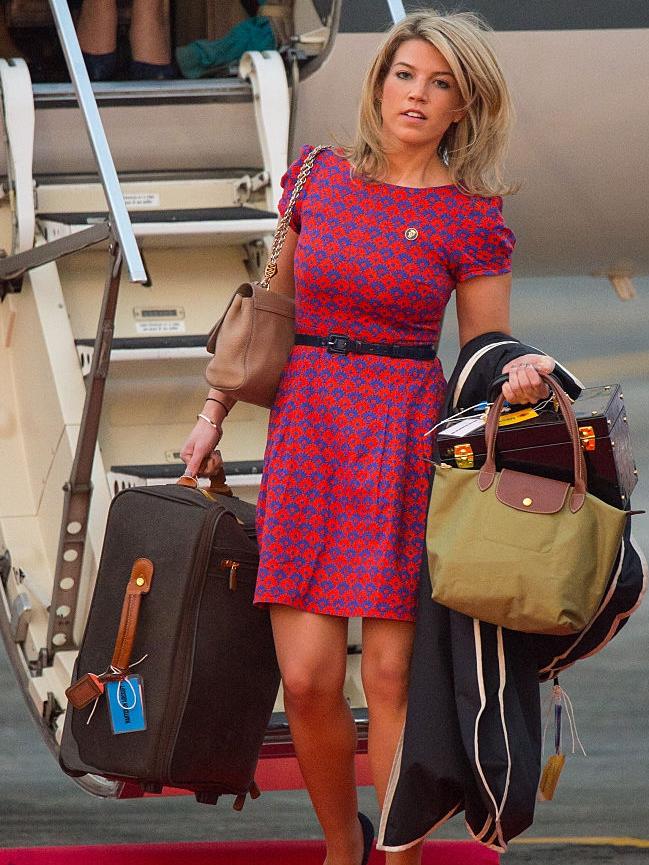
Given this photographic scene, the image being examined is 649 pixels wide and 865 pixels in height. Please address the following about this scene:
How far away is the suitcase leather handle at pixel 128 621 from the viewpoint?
221 cm

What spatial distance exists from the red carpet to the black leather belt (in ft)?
3.10

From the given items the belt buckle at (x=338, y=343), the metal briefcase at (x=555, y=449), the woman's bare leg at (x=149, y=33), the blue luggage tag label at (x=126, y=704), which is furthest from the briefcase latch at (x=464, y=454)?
the woman's bare leg at (x=149, y=33)

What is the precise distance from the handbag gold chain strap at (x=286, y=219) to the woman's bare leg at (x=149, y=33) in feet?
5.67

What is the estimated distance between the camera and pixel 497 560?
1927 mm

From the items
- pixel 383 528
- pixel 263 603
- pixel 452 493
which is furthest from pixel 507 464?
pixel 263 603

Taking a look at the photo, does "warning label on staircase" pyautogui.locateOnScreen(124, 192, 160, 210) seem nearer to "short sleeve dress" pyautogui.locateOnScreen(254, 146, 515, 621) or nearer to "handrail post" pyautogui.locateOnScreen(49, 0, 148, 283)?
"handrail post" pyautogui.locateOnScreen(49, 0, 148, 283)

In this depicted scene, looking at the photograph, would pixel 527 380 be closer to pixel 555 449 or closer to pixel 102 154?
pixel 555 449

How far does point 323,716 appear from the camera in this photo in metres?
2.17

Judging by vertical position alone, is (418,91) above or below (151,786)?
above

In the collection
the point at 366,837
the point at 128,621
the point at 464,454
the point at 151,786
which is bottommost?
the point at 366,837

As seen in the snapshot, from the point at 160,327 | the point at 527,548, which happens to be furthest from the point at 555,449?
the point at 160,327

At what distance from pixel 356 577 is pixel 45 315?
143 cm

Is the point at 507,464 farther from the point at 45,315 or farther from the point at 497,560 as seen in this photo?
the point at 45,315

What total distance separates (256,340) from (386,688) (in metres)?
0.58
